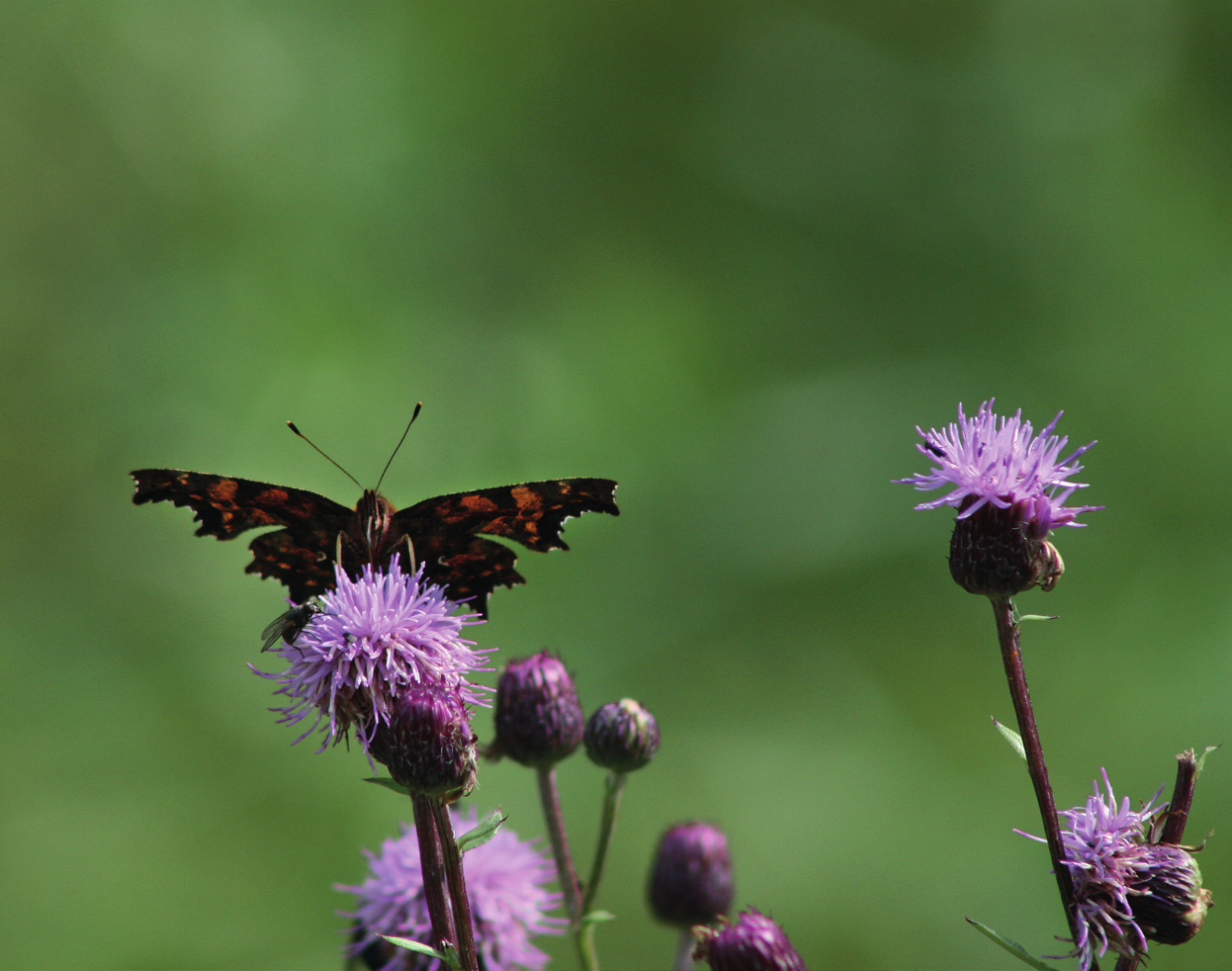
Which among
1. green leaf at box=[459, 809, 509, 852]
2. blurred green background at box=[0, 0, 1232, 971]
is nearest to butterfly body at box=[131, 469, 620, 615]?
green leaf at box=[459, 809, 509, 852]

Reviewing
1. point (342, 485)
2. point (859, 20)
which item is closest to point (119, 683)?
point (342, 485)

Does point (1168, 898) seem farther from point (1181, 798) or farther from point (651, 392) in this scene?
point (651, 392)

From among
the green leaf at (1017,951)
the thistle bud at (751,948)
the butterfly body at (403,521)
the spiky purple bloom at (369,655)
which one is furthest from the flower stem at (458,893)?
the green leaf at (1017,951)

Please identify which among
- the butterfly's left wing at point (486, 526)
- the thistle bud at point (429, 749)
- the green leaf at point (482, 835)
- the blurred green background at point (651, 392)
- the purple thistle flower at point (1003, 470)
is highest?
the blurred green background at point (651, 392)

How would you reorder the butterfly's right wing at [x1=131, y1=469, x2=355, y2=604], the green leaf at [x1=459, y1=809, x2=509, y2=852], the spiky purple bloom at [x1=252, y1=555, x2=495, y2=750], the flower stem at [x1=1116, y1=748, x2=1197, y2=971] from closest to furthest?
the flower stem at [x1=1116, y1=748, x2=1197, y2=971], the green leaf at [x1=459, y1=809, x2=509, y2=852], the spiky purple bloom at [x1=252, y1=555, x2=495, y2=750], the butterfly's right wing at [x1=131, y1=469, x2=355, y2=604]

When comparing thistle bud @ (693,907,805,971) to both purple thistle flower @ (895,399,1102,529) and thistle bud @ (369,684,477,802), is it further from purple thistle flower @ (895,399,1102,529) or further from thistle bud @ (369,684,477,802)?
purple thistle flower @ (895,399,1102,529)

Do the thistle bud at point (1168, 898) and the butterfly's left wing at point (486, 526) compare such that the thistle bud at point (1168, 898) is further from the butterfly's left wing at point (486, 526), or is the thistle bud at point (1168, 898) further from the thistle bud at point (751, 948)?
the butterfly's left wing at point (486, 526)

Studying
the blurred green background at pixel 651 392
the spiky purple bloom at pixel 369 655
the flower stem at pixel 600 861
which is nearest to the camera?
the spiky purple bloom at pixel 369 655

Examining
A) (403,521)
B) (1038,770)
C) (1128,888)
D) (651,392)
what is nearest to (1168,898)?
(1128,888)
